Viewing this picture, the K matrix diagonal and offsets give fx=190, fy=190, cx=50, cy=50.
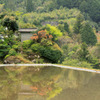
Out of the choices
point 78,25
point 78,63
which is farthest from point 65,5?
point 78,63

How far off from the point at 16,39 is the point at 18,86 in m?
10.8

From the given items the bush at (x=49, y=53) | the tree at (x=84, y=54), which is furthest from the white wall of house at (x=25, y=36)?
the tree at (x=84, y=54)

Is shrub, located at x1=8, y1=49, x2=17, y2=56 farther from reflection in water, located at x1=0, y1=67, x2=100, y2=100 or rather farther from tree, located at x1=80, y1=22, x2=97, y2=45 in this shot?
tree, located at x1=80, y1=22, x2=97, y2=45

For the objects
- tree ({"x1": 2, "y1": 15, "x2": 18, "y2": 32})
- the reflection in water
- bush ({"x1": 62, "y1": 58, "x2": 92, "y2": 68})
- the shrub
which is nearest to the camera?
the reflection in water

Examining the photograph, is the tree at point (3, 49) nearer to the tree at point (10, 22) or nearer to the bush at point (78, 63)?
the tree at point (10, 22)

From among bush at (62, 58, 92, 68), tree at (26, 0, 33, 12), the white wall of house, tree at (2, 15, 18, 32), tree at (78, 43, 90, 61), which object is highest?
tree at (26, 0, 33, 12)

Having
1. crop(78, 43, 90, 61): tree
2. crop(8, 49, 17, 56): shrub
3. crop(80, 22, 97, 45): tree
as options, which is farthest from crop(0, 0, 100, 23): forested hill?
crop(8, 49, 17, 56): shrub

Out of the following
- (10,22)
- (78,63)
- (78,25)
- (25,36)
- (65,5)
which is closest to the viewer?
(10,22)

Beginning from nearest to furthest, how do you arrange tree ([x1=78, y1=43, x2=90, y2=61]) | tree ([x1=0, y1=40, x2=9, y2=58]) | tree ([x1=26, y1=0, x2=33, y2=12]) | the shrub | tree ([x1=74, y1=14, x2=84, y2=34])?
the shrub → tree ([x1=0, y1=40, x2=9, y2=58]) → tree ([x1=78, y1=43, x2=90, y2=61]) → tree ([x1=74, y1=14, x2=84, y2=34]) → tree ([x1=26, y1=0, x2=33, y2=12])

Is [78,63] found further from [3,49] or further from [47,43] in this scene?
[3,49]

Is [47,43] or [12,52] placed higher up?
[47,43]

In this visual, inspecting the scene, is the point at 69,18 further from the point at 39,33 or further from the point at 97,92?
the point at 97,92

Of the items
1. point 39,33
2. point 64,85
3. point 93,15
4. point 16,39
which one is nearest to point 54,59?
point 39,33

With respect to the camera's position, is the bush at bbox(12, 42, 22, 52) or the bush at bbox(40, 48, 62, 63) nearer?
the bush at bbox(40, 48, 62, 63)
